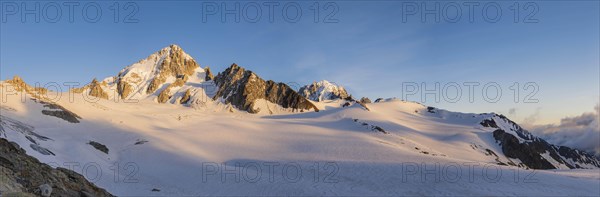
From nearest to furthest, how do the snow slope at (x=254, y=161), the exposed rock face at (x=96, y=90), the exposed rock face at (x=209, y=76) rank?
the snow slope at (x=254, y=161) < the exposed rock face at (x=96, y=90) < the exposed rock face at (x=209, y=76)

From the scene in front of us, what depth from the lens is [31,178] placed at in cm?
1617

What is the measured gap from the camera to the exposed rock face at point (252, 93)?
15150 cm

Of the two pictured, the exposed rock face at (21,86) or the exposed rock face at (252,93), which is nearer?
the exposed rock face at (21,86)

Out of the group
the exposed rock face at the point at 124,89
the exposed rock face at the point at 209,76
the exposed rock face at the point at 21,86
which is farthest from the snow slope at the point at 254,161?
the exposed rock face at the point at 124,89

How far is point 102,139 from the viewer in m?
64.3

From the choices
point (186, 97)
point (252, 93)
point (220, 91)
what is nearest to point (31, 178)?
point (252, 93)

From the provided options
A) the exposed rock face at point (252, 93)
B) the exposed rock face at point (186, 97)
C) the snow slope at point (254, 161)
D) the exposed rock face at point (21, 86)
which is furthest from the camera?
the exposed rock face at point (186, 97)

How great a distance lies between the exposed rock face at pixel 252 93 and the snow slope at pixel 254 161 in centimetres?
4441

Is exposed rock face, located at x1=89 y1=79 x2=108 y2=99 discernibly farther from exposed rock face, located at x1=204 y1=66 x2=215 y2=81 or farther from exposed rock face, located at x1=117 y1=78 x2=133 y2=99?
exposed rock face, located at x1=204 y1=66 x2=215 y2=81

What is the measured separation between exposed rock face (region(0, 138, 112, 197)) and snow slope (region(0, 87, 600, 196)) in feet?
39.7

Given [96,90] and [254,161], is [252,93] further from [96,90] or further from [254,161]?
[254,161]

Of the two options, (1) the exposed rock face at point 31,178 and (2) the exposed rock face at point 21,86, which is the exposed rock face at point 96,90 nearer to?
(2) the exposed rock face at point 21,86

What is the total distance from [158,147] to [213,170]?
20.7 metres

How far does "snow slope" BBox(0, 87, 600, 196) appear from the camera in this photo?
33.9m
